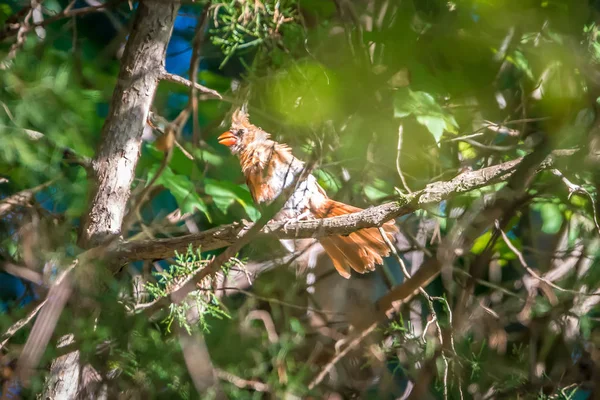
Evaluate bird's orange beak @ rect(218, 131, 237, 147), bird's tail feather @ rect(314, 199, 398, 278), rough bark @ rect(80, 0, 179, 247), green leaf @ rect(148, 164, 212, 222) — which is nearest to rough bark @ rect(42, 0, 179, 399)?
rough bark @ rect(80, 0, 179, 247)

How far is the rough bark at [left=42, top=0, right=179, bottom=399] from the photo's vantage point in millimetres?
1604

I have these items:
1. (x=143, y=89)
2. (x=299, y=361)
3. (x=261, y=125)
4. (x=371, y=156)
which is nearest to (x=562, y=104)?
(x=371, y=156)

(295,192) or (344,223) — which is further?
(295,192)

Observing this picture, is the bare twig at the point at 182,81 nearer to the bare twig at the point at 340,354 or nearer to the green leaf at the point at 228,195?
the green leaf at the point at 228,195

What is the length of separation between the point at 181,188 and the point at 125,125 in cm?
28

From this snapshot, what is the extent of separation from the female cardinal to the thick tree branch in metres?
0.42

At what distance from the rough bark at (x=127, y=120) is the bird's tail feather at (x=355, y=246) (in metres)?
0.58

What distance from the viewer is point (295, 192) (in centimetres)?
196

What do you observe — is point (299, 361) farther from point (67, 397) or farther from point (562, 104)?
point (562, 104)

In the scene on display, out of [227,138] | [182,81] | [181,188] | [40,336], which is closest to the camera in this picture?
[40,336]

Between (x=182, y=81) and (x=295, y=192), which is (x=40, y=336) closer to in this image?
(x=182, y=81)

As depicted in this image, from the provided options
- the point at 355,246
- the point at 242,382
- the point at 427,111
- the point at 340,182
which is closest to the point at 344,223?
the point at 427,111

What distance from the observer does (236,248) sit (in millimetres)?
1207

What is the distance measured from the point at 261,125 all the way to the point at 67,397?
1.02 meters
